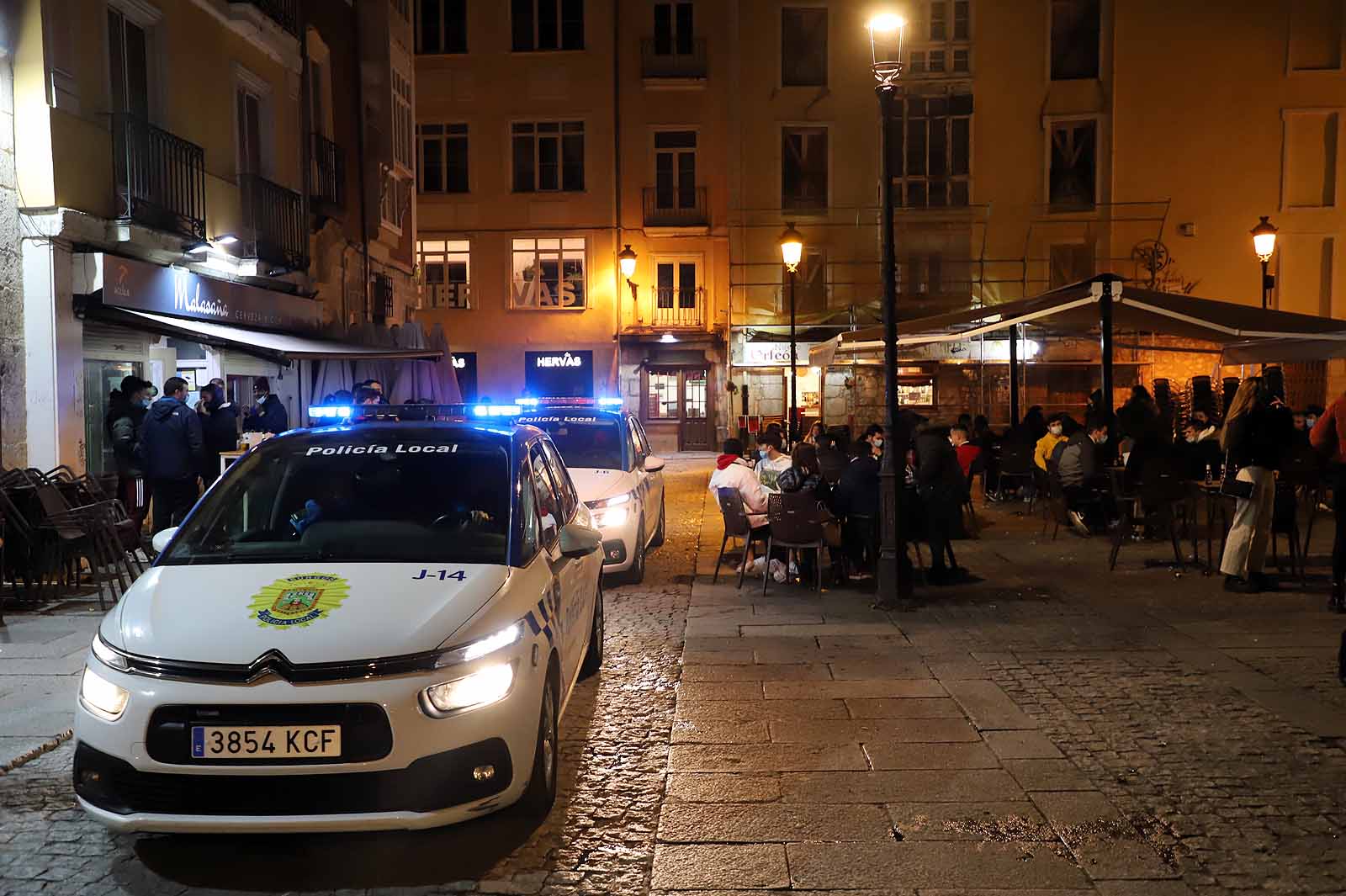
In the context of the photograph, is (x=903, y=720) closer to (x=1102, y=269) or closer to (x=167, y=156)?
(x=167, y=156)

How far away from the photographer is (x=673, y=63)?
32219mm

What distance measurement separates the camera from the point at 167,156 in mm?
13398

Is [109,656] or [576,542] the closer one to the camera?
[109,656]

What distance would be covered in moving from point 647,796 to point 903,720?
1.76 m

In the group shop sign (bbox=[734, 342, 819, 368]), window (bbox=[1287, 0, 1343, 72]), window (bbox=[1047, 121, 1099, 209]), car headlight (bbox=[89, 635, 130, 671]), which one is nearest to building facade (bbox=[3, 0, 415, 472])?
car headlight (bbox=[89, 635, 130, 671])

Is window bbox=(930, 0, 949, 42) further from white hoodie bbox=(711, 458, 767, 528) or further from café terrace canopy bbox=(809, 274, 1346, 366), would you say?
white hoodie bbox=(711, 458, 767, 528)

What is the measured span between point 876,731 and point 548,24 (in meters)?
30.2

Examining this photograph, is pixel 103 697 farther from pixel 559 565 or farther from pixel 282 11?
pixel 282 11

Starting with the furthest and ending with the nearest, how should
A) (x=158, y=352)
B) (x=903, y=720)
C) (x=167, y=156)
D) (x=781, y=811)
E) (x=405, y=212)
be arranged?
(x=405, y=212) → (x=158, y=352) → (x=167, y=156) → (x=903, y=720) → (x=781, y=811)

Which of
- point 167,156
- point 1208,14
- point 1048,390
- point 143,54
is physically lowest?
point 1048,390

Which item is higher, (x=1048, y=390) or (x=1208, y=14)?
(x=1208, y=14)

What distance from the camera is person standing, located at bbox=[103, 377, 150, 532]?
39.1ft

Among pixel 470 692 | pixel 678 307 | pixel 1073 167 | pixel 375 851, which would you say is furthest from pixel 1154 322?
pixel 678 307

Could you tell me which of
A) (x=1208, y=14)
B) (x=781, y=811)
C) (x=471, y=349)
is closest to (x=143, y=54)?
(x=781, y=811)
